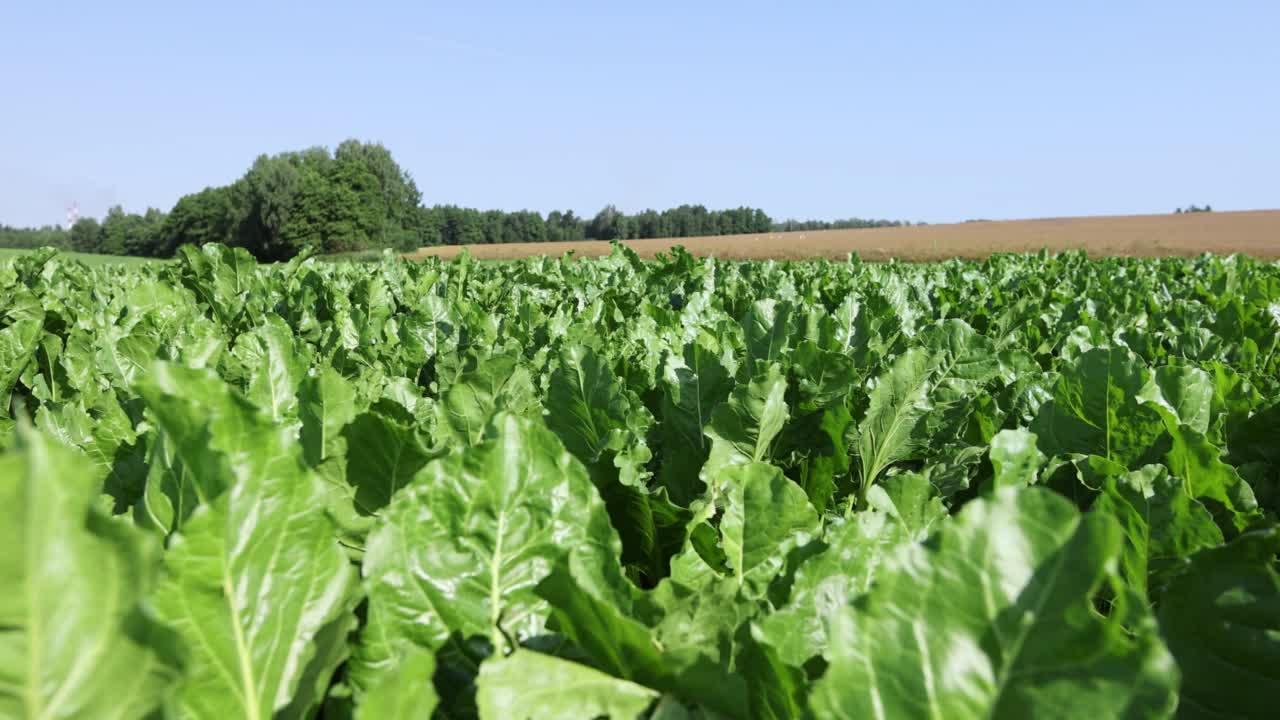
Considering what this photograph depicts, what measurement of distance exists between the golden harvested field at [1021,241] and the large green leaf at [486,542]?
131ft

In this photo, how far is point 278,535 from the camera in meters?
0.82

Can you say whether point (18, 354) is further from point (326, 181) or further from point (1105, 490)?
point (326, 181)

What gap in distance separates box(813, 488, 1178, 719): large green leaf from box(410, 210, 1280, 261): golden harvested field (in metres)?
40.2

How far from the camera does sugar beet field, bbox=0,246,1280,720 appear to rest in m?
0.59

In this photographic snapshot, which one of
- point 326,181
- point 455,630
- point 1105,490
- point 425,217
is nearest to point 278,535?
point 455,630

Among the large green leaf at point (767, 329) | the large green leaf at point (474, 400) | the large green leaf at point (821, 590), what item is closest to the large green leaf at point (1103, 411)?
the large green leaf at point (767, 329)

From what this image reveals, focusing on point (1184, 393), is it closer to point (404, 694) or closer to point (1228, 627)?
point (1228, 627)

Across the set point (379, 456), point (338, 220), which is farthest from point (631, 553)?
point (338, 220)

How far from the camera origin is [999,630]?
0.65 m

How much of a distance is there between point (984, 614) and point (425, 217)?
4244 inches

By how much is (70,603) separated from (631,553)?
3.40ft

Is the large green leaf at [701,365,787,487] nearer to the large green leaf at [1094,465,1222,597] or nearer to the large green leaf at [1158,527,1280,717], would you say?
the large green leaf at [1094,465,1222,597]

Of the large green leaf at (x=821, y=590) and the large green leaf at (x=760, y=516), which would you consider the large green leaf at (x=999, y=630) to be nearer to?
the large green leaf at (x=821, y=590)

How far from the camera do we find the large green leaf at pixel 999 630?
616 millimetres
